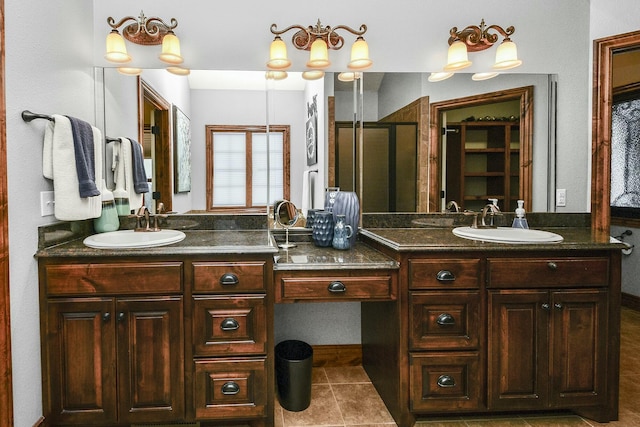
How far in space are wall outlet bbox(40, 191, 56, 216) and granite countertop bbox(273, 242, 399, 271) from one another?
104cm

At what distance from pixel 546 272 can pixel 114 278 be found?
1932 mm

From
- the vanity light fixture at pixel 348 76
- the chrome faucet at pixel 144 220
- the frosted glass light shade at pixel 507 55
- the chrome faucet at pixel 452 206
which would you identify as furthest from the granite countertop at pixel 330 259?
the frosted glass light shade at pixel 507 55

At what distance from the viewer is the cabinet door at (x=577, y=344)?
185 centimetres

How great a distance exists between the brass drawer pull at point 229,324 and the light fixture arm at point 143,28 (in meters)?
1.63

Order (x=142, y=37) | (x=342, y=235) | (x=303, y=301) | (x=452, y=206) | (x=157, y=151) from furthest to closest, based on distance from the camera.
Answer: (x=452, y=206) < (x=157, y=151) < (x=142, y=37) < (x=342, y=235) < (x=303, y=301)

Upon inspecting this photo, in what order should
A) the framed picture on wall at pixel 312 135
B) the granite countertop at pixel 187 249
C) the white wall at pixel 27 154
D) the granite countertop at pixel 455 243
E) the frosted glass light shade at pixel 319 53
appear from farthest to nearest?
the framed picture on wall at pixel 312 135 → the frosted glass light shade at pixel 319 53 → the granite countertop at pixel 455 243 → the granite countertop at pixel 187 249 → the white wall at pixel 27 154

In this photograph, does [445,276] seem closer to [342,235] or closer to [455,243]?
[455,243]

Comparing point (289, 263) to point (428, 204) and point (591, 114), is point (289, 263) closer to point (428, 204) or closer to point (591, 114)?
point (428, 204)

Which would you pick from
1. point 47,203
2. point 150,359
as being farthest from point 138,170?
point 150,359

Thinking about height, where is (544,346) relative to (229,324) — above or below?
below

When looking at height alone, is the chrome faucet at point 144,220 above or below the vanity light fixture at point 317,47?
below

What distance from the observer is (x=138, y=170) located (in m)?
2.32

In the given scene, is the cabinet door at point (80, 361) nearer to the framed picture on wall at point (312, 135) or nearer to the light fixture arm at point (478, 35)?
the framed picture on wall at point (312, 135)

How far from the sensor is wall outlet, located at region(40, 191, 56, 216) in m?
1.76
